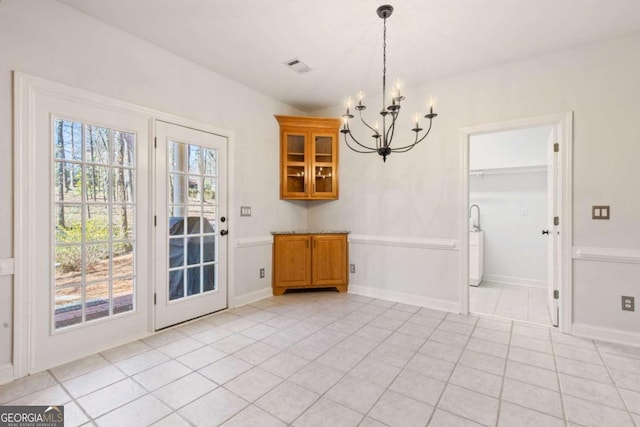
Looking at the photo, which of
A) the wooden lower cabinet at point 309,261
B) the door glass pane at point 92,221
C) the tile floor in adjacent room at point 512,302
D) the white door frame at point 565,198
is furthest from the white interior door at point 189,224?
the white door frame at point 565,198

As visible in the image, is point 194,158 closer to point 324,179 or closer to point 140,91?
point 140,91

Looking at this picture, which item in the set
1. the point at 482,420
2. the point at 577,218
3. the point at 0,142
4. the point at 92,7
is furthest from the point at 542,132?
the point at 0,142

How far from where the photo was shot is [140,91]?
109 inches

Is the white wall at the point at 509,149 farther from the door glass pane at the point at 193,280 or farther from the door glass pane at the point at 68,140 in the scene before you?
the door glass pane at the point at 68,140

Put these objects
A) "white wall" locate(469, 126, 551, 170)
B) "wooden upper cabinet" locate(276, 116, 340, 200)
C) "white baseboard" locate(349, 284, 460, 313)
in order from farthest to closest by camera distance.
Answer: "white wall" locate(469, 126, 551, 170) < "wooden upper cabinet" locate(276, 116, 340, 200) < "white baseboard" locate(349, 284, 460, 313)

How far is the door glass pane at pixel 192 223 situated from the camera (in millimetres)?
3061

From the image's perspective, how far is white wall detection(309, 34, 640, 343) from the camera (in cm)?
267

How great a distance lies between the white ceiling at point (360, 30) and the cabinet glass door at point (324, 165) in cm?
109

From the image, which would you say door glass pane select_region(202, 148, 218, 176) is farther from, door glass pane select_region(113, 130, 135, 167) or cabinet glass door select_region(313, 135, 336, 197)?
cabinet glass door select_region(313, 135, 336, 197)

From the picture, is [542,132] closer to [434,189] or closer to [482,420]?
[434,189]

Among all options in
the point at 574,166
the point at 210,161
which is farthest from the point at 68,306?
the point at 574,166

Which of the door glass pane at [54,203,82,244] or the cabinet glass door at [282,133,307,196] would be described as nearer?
the door glass pane at [54,203,82,244]

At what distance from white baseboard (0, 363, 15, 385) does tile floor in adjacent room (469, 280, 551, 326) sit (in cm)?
428

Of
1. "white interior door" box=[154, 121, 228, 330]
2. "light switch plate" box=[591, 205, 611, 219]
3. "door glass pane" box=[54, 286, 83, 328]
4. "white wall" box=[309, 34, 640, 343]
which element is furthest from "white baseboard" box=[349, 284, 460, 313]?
"door glass pane" box=[54, 286, 83, 328]
